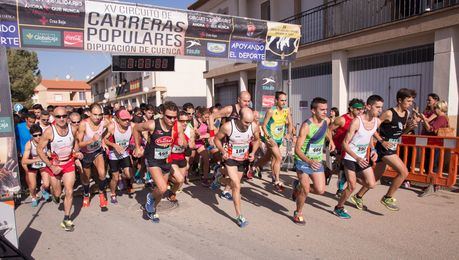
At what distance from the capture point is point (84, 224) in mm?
5297

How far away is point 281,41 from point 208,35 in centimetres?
224

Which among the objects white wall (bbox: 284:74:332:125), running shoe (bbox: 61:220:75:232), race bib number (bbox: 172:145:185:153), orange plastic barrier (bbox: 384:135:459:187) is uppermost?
white wall (bbox: 284:74:332:125)

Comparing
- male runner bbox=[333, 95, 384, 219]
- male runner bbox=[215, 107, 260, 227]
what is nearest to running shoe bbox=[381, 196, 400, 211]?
male runner bbox=[333, 95, 384, 219]

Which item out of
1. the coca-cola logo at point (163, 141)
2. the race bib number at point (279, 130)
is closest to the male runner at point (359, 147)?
the race bib number at point (279, 130)

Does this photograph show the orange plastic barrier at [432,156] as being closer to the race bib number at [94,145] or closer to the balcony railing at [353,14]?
the balcony railing at [353,14]

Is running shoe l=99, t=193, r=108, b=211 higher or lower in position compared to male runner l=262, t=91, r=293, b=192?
lower

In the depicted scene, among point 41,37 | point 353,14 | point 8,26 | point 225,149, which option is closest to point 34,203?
A: point 41,37

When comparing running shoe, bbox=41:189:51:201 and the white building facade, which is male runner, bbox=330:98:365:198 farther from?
running shoe, bbox=41:189:51:201

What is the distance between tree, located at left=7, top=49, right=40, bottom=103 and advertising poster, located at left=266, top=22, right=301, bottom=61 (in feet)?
102

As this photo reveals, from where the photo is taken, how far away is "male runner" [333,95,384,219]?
202 inches

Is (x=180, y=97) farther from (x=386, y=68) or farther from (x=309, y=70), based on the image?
(x=386, y=68)

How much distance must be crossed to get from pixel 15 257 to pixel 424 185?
724 cm

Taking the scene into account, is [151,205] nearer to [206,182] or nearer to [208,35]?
[206,182]

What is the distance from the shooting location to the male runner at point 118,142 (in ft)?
20.3
